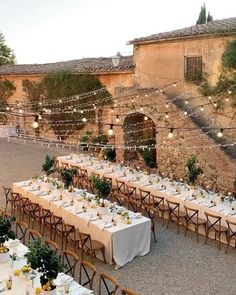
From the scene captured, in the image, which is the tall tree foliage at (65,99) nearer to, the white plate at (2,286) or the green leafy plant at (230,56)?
the green leafy plant at (230,56)

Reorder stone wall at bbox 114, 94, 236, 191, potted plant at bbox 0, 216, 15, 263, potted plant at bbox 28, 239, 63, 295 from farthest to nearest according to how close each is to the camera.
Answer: stone wall at bbox 114, 94, 236, 191
potted plant at bbox 0, 216, 15, 263
potted plant at bbox 28, 239, 63, 295

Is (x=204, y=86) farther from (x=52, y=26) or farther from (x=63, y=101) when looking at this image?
(x=52, y=26)

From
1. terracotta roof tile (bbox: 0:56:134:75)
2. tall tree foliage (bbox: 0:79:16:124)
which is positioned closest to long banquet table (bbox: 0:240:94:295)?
terracotta roof tile (bbox: 0:56:134:75)

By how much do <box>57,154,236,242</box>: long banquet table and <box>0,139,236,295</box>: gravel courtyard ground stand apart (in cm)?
79

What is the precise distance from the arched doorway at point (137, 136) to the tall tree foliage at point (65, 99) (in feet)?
7.80

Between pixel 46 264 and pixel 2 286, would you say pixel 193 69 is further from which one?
pixel 2 286

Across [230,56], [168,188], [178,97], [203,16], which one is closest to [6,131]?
[178,97]

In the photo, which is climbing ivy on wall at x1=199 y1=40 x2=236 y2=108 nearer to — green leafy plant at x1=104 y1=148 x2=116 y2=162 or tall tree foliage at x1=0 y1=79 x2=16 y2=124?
green leafy plant at x1=104 y1=148 x2=116 y2=162

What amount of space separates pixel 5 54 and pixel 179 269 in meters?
31.9

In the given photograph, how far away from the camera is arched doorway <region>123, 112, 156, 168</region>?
720 inches

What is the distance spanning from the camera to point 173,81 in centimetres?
1719

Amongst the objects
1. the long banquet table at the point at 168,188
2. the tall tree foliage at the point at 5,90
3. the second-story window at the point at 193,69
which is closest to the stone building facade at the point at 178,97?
the second-story window at the point at 193,69

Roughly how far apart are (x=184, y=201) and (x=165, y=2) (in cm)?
1252

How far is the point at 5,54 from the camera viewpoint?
36844 millimetres
